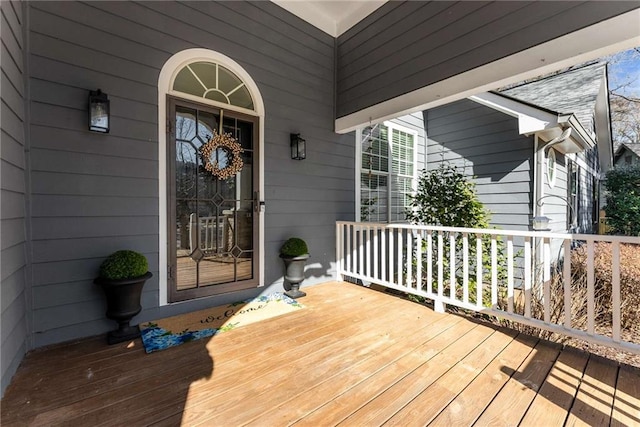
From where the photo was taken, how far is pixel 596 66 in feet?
21.2

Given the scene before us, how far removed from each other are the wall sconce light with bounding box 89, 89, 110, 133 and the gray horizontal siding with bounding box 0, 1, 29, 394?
395 millimetres

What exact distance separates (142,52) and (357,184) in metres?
3.11

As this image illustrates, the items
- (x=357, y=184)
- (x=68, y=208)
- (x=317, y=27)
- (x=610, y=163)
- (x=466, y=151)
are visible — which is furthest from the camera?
(x=610, y=163)

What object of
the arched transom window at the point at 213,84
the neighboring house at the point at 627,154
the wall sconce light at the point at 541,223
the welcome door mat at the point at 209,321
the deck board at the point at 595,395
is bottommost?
the deck board at the point at 595,395

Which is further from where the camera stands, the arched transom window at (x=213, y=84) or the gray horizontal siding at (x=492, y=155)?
the gray horizontal siding at (x=492, y=155)

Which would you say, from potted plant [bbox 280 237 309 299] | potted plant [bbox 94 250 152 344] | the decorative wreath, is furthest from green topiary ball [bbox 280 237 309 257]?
potted plant [bbox 94 250 152 344]

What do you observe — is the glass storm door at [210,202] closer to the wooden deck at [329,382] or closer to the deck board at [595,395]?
the wooden deck at [329,382]

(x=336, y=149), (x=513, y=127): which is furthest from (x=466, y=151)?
(x=336, y=149)

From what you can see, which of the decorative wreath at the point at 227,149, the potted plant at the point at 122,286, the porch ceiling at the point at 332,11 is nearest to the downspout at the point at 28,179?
the potted plant at the point at 122,286

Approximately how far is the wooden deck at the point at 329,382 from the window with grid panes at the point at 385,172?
9.13 ft

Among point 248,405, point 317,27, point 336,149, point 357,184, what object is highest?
point 317,27

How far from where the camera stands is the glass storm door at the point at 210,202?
9.54 feet

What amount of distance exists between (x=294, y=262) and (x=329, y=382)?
177 cm

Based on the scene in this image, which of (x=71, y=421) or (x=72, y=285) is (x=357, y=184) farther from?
(x=71, y=421)
